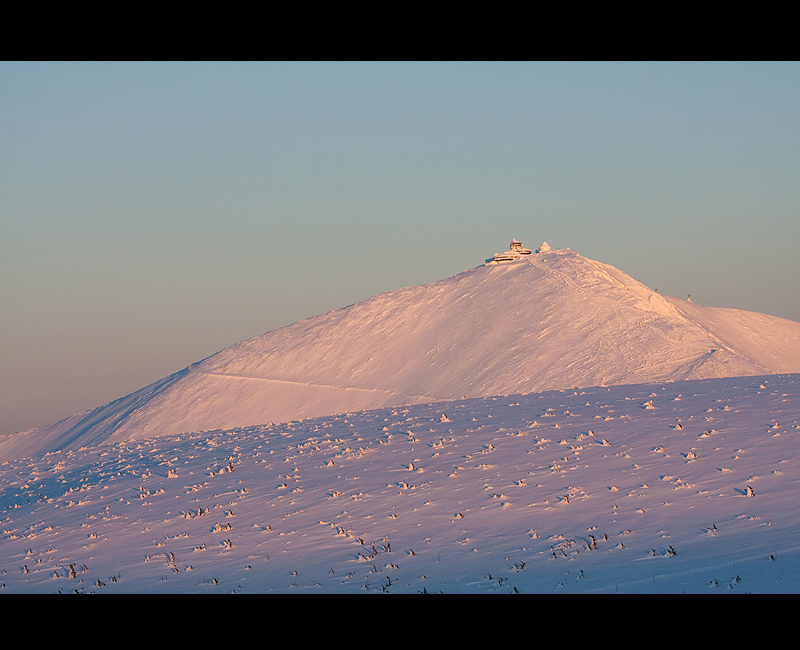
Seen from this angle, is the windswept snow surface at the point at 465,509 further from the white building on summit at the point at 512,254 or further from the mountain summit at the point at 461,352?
the white building on summit at the point at 512,254

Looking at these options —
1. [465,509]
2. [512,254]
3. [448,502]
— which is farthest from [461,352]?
[465,509]

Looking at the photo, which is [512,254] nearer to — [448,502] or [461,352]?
[461,352]

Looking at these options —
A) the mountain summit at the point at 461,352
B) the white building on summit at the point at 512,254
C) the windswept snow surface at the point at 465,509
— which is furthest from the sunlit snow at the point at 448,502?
the white building on summit at the point at 512,254

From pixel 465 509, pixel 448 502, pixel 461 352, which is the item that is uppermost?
pixel 461 352

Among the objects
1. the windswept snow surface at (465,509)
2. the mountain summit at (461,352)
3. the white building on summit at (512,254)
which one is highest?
the white building on summit at (512,254)

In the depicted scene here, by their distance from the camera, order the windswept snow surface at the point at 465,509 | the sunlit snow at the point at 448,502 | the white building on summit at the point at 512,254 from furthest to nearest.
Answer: the white building on summit at the point at 512,254, the sunlit snow at the point at 448,502, the windswept snow surface at the point at 465,509

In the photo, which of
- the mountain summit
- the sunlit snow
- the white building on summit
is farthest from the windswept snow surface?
the white building on summit
